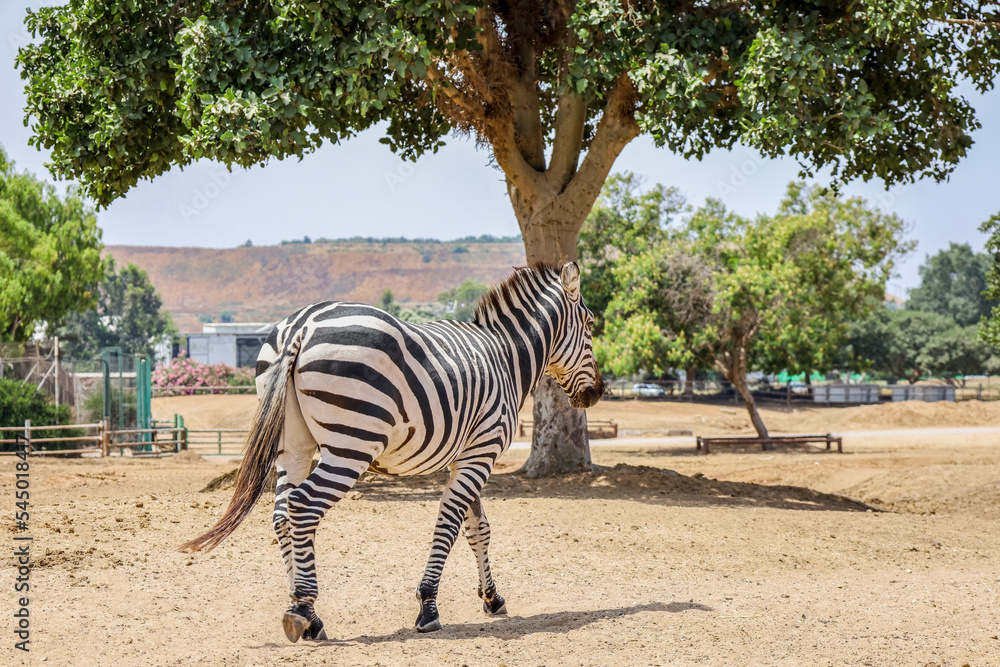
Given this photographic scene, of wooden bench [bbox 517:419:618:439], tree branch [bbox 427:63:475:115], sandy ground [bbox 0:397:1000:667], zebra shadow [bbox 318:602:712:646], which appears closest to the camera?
sandy ground [bbox 0:397:1000:667]

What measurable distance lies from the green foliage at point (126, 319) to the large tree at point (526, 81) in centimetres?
9507

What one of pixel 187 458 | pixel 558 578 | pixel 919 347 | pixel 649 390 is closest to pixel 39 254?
pixel 187 458

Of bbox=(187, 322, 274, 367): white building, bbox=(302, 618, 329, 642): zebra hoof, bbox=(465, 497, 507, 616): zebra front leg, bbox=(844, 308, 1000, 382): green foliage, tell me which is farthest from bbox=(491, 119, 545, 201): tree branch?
bbox=(187, 322, 274, 367): white building

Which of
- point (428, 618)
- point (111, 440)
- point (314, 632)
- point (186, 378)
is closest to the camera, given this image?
point (314, 632)

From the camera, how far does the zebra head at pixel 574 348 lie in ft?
22.3

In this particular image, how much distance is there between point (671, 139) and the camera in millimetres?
14219

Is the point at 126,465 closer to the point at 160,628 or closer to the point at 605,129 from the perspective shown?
the point at 605,129

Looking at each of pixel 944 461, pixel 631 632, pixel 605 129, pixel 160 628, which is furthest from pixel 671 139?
pixel 944 461

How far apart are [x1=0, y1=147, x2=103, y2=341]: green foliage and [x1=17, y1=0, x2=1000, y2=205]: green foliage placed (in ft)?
69.9

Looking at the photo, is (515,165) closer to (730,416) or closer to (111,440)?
(111,440)

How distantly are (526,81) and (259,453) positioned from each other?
11.0m

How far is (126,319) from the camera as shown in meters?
111

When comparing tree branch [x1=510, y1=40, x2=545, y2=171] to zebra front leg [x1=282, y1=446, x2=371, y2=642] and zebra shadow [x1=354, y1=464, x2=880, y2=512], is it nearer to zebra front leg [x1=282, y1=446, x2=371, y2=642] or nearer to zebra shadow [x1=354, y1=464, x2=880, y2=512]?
zebra shadow [x1=354, y1=464, x2=880, y2=512]

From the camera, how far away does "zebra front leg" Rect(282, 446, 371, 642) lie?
5152 millimetres
